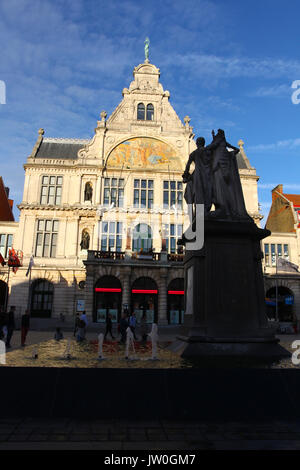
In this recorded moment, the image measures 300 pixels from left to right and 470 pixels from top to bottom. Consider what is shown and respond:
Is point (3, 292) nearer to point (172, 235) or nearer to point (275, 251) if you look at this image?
point (172, 235)

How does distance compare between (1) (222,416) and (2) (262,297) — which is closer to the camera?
(1) (222,416)

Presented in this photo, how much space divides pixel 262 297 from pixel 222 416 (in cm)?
373

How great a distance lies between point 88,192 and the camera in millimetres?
39281

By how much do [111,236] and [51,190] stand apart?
9.12 m

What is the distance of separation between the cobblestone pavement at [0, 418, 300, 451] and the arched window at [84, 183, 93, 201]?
3499 cm

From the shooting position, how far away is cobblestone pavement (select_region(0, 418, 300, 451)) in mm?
4430

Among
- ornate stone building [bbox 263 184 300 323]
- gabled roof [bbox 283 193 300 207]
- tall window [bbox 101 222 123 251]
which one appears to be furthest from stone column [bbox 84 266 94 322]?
gabled roof [bbox 283 193 300 207]

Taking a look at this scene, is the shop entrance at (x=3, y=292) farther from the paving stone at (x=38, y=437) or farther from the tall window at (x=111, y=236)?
the paving stone at (x=38, y=437)

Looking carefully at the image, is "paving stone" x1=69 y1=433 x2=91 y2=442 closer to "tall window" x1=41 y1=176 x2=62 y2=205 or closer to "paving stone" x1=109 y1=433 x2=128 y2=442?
"paving stone" x1=109 y1=433 x2=128 y2=442

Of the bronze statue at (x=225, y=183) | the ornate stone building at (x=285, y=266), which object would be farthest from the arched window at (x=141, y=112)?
the bronze statue at (x=225, y=183)
